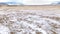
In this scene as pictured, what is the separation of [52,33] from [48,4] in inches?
39.7

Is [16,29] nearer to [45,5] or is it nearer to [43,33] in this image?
[43,33]

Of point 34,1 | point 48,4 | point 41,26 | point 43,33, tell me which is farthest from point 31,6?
point 43,33

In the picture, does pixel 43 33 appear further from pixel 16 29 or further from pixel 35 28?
pixel 16 29

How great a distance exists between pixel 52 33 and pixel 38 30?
114mm

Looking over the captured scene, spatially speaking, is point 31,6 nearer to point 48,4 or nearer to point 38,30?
point 48,4

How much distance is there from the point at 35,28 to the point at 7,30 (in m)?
0.23

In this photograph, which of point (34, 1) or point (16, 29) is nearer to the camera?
point (16, 29)

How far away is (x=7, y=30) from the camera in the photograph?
82 cm

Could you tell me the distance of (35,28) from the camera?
2.83ft

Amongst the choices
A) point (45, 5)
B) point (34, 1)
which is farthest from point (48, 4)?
point (34, 1)

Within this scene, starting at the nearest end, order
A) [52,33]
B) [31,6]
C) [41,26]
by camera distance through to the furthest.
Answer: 1. [52,33]
2. [41,26]
3. [31,6]

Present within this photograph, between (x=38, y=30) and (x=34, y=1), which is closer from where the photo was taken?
(x=38, y=30)

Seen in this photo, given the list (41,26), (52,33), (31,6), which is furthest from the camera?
(31,6)

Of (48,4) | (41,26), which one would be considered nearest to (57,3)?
(48,4)
